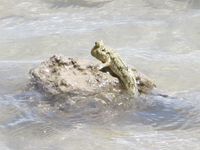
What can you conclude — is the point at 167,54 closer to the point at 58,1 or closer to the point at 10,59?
the point at 10,59

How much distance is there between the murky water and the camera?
3.62m

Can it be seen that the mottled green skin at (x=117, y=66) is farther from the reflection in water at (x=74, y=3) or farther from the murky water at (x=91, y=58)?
the reflection in water at (x=74, y=3)

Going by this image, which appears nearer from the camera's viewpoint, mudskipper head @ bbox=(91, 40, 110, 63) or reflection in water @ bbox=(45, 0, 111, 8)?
mudskipper head @ bbox=(91, 40, 110, 63)

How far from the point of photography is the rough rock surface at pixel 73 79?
4.11 metres

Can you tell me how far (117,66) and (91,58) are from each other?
1.33 m

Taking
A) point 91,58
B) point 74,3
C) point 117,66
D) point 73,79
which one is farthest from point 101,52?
point 74,3

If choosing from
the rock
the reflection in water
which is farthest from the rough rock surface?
the reflection in water

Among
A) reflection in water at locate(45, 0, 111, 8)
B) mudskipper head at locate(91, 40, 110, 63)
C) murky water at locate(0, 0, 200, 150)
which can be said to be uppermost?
mudskipper head at locate(91, 40, 110, 63)

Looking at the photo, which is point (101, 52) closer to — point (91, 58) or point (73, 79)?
point (73, 79)

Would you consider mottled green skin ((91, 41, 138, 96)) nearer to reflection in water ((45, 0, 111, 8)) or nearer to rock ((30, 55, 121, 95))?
rock ((30, 55, 121, 95))

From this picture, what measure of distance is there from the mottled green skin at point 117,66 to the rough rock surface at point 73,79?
61mm

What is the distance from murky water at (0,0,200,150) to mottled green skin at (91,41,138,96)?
5.0 inches

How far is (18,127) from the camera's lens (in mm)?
3779

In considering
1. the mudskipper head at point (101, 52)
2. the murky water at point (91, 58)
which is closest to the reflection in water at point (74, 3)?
the murky water at point (91, 58)
